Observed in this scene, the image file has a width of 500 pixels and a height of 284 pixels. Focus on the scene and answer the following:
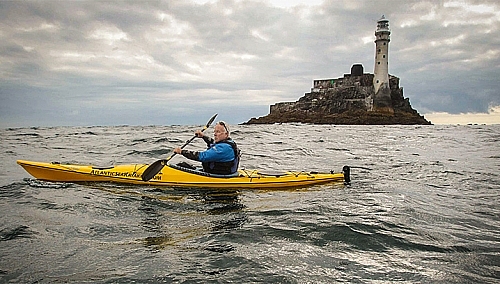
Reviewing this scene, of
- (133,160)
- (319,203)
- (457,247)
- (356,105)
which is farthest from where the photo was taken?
(356,105)

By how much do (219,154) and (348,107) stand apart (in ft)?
209

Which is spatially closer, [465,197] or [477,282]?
[477,282]

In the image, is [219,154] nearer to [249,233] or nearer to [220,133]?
[220,133]

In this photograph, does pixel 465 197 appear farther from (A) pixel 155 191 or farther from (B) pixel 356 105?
(B) pixel 356 105

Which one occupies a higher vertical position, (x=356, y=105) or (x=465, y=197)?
(x=356, y=105)

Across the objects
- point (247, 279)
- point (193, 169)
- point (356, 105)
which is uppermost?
point (356, 105)

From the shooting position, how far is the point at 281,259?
12.1ft

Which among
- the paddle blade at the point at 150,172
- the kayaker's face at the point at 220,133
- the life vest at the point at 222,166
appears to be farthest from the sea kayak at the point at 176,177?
the kayaker's face at the point at 220,133

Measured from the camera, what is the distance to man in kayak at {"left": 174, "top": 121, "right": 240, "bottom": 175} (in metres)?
7.06

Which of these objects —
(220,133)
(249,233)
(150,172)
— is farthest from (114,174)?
(249,233)

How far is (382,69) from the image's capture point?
209ft

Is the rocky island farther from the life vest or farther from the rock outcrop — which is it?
the life vest

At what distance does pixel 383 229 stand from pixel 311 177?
3087 mm

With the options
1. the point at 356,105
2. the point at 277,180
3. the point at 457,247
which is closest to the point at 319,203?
the point at 277,180
